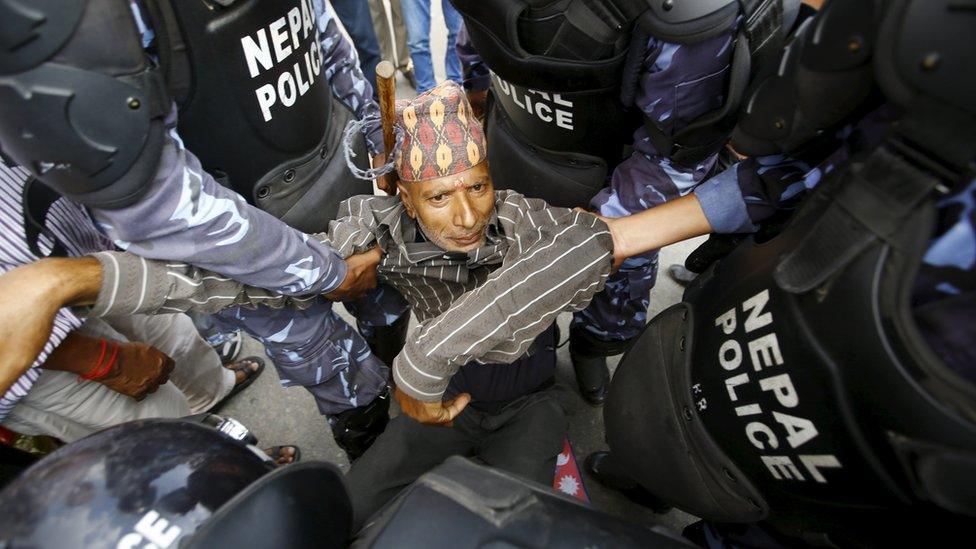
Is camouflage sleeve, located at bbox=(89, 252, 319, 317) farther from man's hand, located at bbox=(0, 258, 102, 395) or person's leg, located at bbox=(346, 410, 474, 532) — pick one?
person's leg, located at bbox=(346, 410, 474, 532)

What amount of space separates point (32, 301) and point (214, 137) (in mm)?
440

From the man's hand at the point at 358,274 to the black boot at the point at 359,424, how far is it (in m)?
0.47

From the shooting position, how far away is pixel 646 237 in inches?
42.5

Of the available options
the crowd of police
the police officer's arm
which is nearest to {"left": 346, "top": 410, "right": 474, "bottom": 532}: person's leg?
the crowd of police

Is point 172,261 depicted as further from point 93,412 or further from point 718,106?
point 718,106

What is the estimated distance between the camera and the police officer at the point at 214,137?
0.67 m

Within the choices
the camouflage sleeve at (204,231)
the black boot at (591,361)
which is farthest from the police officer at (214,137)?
the black boot at (591,361)

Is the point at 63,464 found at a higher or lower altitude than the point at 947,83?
lower

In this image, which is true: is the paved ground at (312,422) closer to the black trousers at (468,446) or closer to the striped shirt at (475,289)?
the black trousers at (468,446)

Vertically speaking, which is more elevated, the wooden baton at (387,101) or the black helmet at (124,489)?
the wooden baton at (387,101)

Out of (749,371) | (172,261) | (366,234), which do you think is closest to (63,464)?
(172,261)

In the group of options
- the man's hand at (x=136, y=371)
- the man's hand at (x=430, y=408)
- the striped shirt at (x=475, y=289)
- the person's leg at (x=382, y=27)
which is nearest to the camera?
the striped shirt at (x=475, y=289)

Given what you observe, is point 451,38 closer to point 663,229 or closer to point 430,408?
point 663,229

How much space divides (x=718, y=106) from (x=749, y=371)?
597 millimetres
